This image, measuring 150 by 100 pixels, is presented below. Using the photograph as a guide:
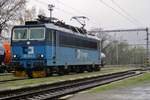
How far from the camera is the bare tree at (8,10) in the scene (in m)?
60.4

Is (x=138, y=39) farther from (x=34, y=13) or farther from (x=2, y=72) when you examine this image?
(x=2, y=72)

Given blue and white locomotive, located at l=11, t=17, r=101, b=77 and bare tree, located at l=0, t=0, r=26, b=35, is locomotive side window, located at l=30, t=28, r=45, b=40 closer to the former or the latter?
blue and white locomotive, located at l=11, t=17, r=101, b=77

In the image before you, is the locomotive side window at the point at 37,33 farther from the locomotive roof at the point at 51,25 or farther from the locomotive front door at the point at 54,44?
the locomotive front door at the point at 54,44

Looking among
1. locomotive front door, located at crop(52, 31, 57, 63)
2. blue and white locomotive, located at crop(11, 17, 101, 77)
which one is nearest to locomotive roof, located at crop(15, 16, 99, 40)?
blue and white locomotive, located at crop(11, 17, 101, 77)

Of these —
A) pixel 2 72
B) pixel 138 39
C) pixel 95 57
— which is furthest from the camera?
pixel 138 39

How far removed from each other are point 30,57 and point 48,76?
2429 millimetres

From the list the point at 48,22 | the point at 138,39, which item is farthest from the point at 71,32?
the point at 138,39

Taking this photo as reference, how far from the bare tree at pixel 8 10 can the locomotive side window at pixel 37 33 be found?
2982 cm

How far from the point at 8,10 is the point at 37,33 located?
3170 centimetres

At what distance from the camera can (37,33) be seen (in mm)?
30828

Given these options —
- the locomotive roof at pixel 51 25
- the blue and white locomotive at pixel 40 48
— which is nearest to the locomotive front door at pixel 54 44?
the blue and white locomotive at pixel 40 48

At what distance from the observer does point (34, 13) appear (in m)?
69.6

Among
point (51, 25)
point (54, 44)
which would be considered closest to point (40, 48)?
point (54, 44)

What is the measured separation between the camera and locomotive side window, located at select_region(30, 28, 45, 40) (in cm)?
3056
